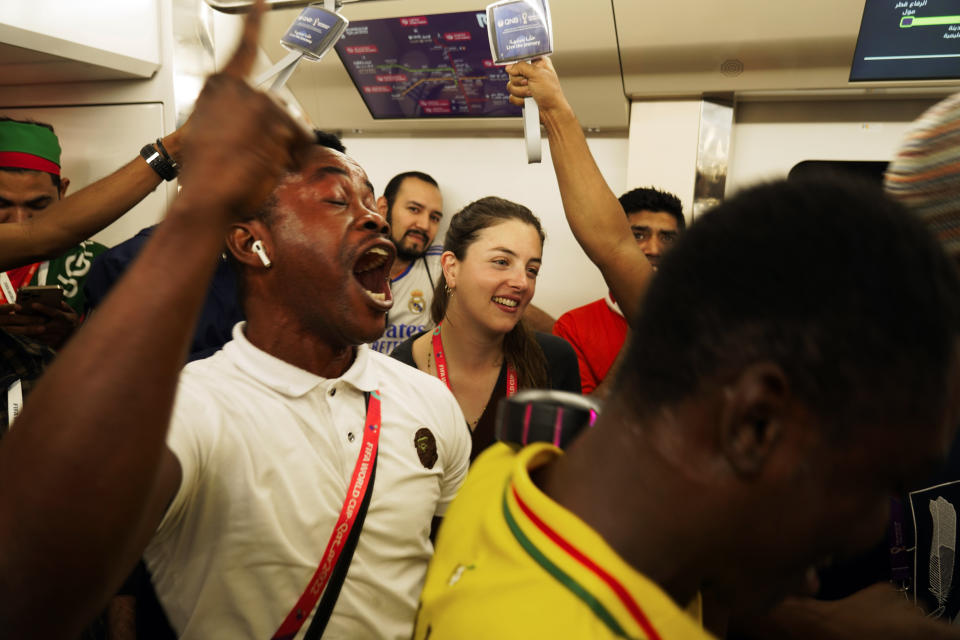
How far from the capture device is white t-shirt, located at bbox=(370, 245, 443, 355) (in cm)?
321

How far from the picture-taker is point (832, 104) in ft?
10.1

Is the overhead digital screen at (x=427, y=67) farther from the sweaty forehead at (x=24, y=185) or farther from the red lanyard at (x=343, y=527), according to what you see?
the red lanyard at (x=343, y=527)

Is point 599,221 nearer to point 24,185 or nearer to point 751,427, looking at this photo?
point 751,427

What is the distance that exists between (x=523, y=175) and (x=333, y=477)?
273cm

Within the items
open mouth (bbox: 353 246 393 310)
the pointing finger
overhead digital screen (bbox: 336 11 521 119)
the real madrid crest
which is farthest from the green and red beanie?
the pointing finger

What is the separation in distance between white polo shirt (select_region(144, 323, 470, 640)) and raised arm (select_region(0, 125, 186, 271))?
0.92 metres

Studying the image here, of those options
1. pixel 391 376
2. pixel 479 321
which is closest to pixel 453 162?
pixel 479 321

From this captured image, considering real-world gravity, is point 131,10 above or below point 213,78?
above

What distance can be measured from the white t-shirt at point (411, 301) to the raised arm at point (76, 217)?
1279mm

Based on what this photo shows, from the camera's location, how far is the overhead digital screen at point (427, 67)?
3.13 meters

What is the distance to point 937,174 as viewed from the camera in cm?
90

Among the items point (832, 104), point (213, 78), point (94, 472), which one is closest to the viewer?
point (94, 472)

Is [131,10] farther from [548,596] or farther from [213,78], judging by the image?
[548,596]

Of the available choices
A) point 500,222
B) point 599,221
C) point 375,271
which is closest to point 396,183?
point 500,222
